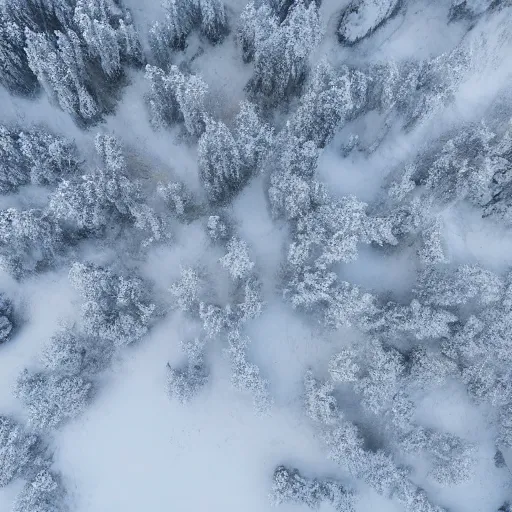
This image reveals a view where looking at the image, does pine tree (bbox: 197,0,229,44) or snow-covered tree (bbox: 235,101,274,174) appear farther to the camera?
pine tree (bbox: 197,0,229,44)

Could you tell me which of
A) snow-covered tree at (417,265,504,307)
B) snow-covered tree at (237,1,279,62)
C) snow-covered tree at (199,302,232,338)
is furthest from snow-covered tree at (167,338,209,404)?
snow-covered tree at (237,1,279,62)

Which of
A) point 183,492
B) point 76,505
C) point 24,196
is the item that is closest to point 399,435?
point 183,492

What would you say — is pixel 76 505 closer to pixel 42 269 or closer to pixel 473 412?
pixel 42 269

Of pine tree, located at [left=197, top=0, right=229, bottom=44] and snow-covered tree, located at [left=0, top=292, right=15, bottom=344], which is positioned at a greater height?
pine tree, located at [left=197, top=0, right=229, bottom=44]

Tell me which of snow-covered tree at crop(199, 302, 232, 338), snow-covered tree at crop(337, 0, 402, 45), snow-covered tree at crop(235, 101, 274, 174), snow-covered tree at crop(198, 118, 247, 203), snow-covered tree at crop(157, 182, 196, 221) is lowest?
snow-covered tree at crop(199, 302, 232, 338)

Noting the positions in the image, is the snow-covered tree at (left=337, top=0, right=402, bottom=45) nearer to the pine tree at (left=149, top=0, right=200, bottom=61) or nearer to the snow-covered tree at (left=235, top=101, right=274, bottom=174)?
the snow-covered tree at (left=235, top=101, right=274, bottom=174)

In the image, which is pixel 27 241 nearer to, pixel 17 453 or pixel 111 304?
pixel 111 304
